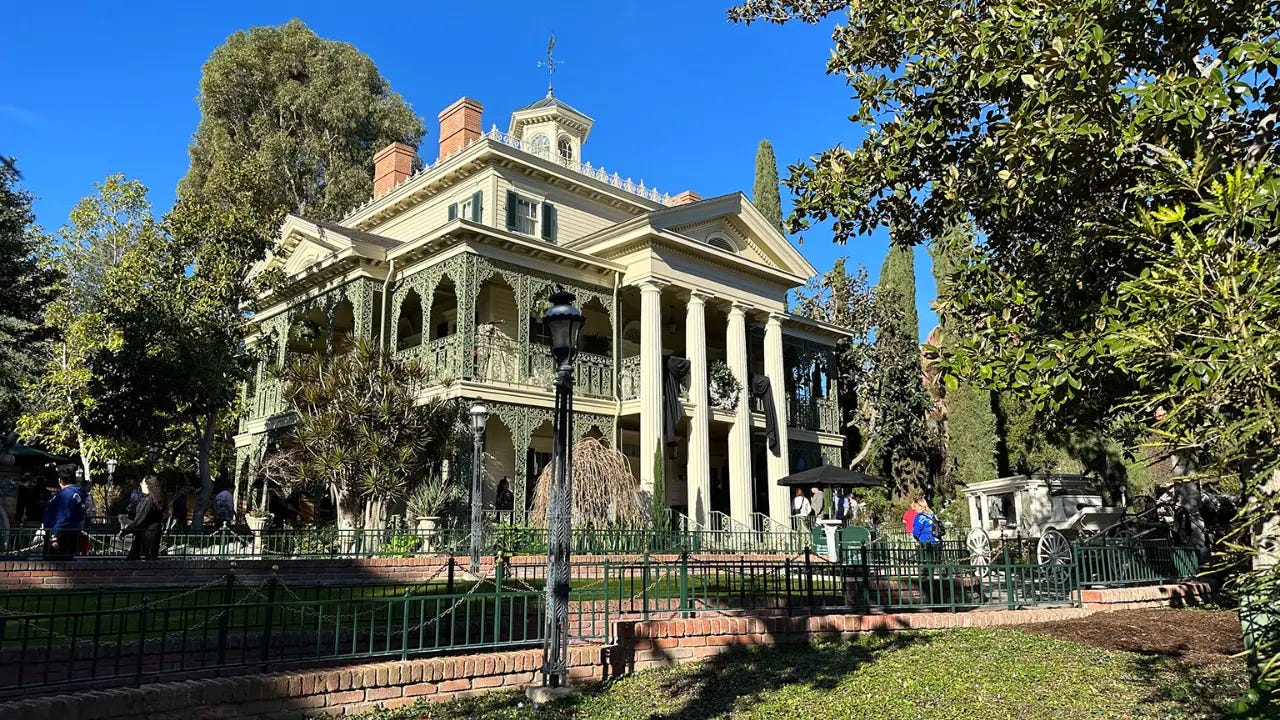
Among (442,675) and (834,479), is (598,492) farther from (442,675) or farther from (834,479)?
(442,675)

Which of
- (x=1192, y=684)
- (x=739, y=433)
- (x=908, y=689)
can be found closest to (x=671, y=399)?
(x=739, y=433)

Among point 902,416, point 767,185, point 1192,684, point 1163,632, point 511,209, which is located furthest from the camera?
point 767,185

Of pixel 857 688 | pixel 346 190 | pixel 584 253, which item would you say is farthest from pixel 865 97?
pixel 346 190

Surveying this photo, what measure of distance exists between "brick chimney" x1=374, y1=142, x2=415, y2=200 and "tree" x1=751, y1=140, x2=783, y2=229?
1684cm

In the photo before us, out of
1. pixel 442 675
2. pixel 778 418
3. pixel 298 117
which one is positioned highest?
pixel 298 117

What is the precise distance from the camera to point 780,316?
1102 inches

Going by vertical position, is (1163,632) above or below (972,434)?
below

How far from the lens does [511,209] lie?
25656 millimetres

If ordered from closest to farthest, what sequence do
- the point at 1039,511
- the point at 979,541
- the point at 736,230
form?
the point at 1039,511 → the point at 979,541 → the point at 736,230

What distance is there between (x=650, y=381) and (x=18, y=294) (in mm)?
23689

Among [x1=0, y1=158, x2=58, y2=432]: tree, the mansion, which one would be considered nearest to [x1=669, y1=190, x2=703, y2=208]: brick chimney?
the mansion

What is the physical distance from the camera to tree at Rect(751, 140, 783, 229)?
4169 centimetres

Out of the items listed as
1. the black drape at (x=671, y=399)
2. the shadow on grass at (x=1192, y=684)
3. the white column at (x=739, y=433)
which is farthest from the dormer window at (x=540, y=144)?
the shadow on grass at (x=1192, y=684)

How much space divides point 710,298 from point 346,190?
81.9 ft
